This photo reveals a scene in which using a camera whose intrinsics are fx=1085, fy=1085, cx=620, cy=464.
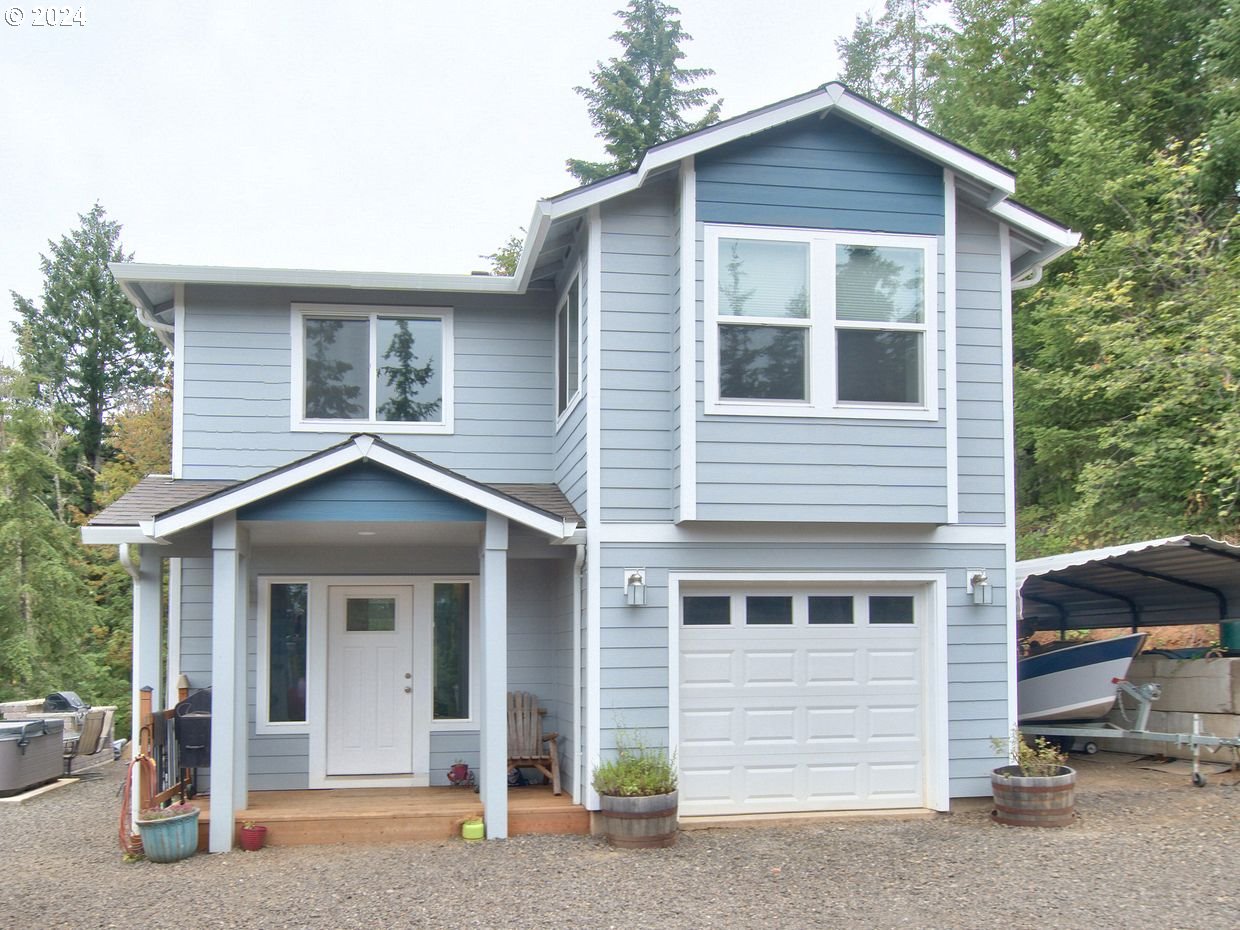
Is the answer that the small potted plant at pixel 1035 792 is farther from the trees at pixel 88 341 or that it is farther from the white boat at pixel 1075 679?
the trees at pixel 88 341

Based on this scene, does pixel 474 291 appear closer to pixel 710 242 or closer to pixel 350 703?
pixel 710 242

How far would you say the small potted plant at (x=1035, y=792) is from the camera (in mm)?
8289

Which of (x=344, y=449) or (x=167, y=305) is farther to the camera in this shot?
(x=167, y=305)

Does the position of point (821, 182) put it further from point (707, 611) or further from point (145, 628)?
point (145, 628)

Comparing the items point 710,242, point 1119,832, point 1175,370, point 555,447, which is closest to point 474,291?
point 555,447

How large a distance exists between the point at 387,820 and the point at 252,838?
99 centimetres

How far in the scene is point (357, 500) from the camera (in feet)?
27.1

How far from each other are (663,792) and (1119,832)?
3440 mm

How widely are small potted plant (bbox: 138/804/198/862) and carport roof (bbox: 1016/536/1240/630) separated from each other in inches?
282

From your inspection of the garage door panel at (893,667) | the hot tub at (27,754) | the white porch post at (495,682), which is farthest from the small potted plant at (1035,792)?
the hot tub at (27,754)

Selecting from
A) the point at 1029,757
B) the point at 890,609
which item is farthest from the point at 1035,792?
the point at 890,609

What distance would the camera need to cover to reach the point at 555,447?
10.5 metres

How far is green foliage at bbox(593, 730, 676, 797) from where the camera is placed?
26.0ft

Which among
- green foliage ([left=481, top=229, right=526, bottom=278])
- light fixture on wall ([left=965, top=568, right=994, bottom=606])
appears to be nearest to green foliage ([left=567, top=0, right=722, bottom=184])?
green foliage ([left=481, top=229, right=526, bottom=278])
